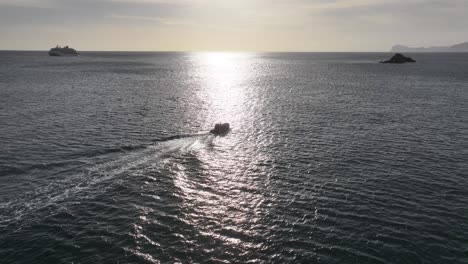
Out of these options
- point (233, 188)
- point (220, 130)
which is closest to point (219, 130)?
point (220, 130)

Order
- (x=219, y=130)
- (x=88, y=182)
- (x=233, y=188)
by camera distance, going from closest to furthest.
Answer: (x=233, y=188), (x=88, y=182), (x=219, y=130)

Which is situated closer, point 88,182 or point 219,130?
point 88,182

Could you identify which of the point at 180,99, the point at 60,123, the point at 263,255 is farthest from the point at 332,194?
the point at 180,99

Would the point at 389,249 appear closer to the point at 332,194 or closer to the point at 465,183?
the point at 332,194

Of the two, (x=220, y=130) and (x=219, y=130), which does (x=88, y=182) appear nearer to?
(x=219, y=130)

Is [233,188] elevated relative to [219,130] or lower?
lower

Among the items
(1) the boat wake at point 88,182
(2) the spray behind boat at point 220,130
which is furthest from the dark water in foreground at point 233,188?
(2) the spray behind boat at point 220,130

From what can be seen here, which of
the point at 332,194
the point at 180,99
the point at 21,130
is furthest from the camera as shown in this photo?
the point at 180,99
